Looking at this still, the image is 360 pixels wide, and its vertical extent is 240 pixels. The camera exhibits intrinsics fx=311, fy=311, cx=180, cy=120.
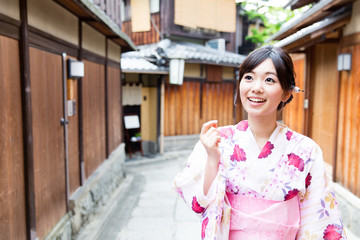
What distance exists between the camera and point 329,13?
19.7 ft

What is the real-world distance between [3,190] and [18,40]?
1700 mm

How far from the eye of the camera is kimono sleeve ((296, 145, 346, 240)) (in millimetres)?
2240

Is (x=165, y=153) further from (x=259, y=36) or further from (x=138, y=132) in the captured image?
(x=259, y=36)

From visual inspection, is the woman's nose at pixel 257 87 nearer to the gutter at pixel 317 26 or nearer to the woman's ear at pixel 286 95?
the woman's ear at pixel 286 95

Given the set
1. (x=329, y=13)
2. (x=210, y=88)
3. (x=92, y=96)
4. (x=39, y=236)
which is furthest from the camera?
(x=210, y=88)

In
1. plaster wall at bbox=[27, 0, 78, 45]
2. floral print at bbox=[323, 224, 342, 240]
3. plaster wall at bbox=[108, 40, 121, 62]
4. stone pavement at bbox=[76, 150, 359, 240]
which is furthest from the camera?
plaster wall at bbox=[108, 40, 121, 62]

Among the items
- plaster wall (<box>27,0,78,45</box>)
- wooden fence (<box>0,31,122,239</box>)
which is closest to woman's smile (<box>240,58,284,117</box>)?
wooden fence (<box>0,31,122,239</box>)

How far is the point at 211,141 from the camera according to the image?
2.12 m

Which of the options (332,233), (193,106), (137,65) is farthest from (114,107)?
(332,233)

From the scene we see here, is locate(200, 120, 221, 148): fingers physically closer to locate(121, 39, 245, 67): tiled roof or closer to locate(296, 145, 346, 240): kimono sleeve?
locate(296, 145, 346, 240): kimono sleeve

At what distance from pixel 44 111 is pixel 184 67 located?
1052cm

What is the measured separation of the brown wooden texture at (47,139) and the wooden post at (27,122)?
239 millimetres

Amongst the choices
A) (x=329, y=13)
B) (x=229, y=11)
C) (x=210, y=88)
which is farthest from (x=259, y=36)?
(x=329, y=13)

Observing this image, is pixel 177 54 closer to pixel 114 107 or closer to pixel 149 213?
pixel 114 107
